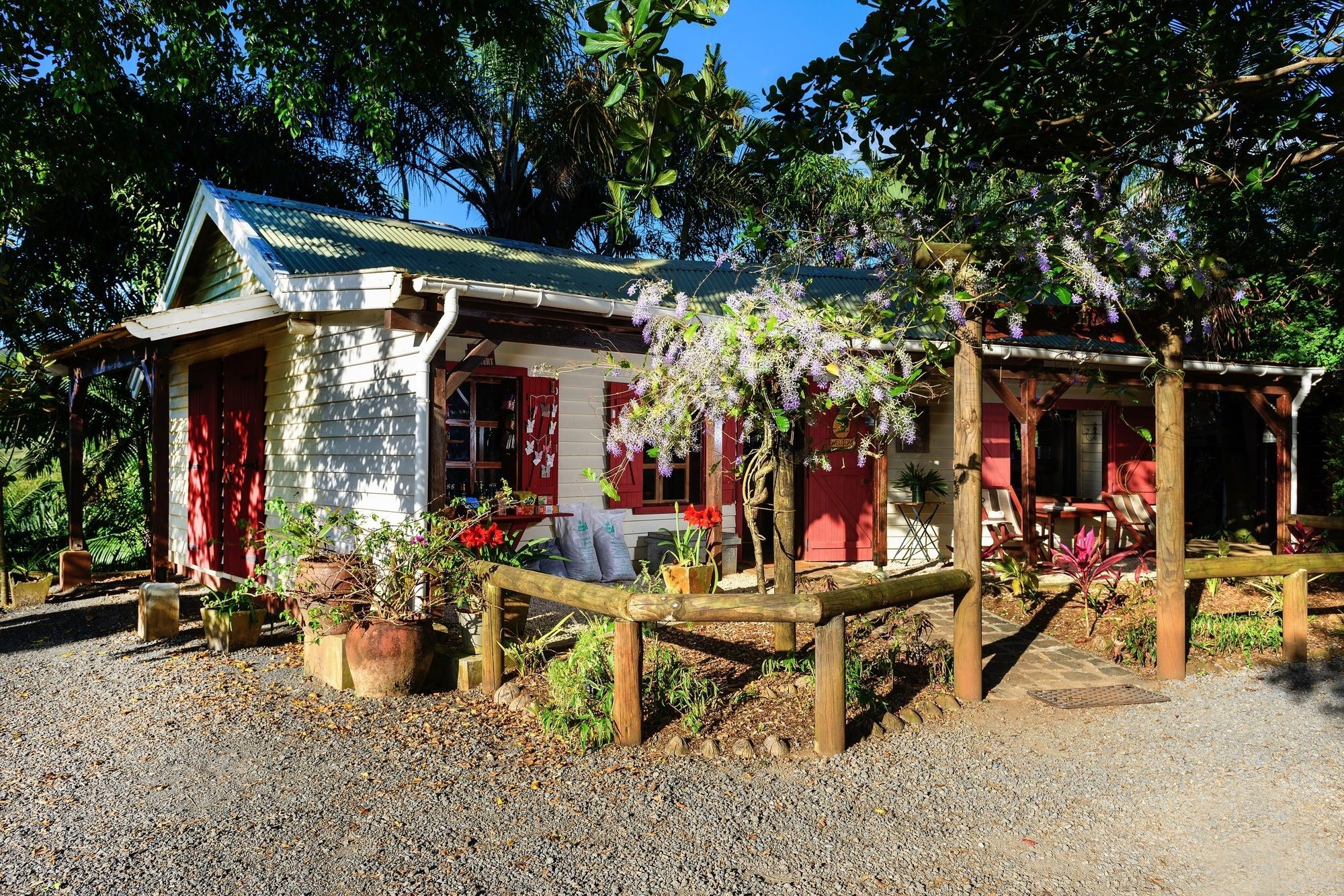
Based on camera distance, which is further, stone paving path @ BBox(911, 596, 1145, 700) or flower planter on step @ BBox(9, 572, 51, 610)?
flower planter on step @ BBox(9, 572, 51, 610)

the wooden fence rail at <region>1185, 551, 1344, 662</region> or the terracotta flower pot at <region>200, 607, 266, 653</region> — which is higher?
the wooden fence rail at <region>1185, 551, 1344, 662</region>

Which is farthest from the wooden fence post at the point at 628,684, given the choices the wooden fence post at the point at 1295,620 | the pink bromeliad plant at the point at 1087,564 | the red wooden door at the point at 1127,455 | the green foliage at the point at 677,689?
the red wooden door at the point at 1127,455

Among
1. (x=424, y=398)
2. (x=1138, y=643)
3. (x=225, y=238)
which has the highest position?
(x=225, y=238)

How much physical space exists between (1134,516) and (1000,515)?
1.53 m

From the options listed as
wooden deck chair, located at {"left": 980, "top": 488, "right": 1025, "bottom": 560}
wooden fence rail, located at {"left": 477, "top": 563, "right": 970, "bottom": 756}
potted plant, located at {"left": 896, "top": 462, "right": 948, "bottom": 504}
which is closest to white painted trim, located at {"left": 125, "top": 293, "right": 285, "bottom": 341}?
wooden fence rail, located at {"left": 477, "top": 563, "right": 970, "bottom": 756}

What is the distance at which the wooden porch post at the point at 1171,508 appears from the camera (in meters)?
5.65

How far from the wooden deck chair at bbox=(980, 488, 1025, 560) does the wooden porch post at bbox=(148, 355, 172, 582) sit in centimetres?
914

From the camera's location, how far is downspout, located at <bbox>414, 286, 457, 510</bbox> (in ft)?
20.4

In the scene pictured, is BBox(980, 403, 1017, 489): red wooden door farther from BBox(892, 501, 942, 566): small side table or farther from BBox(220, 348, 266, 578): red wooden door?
BBox(220, 348, 266, 578): red wooden door

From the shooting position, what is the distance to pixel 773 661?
552 centimetres

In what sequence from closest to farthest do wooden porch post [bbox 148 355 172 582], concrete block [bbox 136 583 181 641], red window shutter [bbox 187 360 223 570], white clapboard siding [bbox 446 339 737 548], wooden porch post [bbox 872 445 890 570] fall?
1. concrete block [bbox 136 583 181 641]
2. white clapboard siding [bbox 446 339 737 548]
3. wooden porch post [bbox 148 355 172 582]
4. red window shutter [bbox 187 360 223 570]
5. wooden porch post [bbox 872 445 890 570]

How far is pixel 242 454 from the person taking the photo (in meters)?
9.61

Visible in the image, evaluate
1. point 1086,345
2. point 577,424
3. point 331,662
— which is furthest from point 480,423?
point 1086,345

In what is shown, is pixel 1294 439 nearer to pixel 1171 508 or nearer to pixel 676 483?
pixel 1171 508
